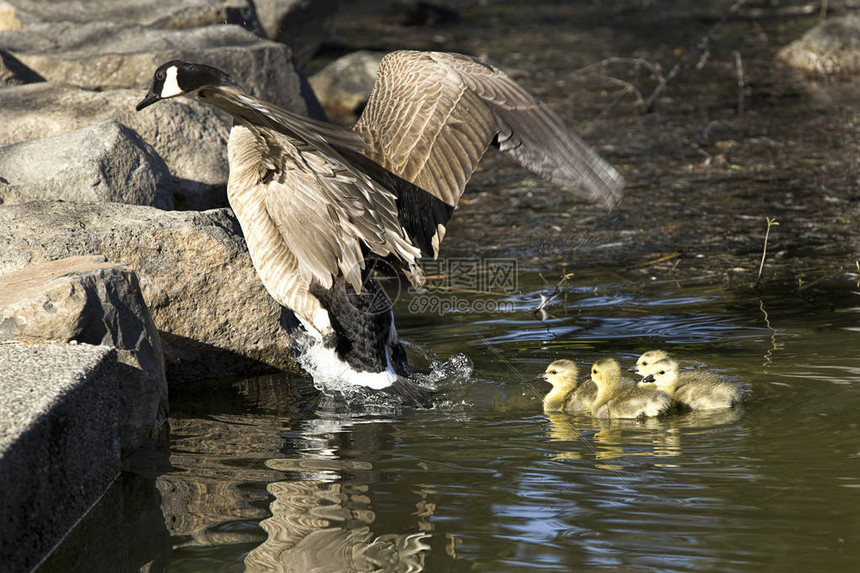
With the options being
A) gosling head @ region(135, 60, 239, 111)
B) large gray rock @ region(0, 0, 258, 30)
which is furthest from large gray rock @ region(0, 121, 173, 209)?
large gray rock @ region(0, 0, 258, 30)

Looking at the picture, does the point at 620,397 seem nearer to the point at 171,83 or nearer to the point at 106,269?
the point at 106,269

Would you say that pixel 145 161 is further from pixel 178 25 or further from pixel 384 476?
pixel 178 25

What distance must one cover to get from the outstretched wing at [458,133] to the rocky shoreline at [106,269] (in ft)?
4.16

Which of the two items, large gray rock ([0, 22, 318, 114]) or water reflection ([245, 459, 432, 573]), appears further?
large gray rock ([0, 22, 318, 114])

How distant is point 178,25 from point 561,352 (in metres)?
8.35

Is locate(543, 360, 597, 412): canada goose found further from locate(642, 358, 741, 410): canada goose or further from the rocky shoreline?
the rocky shoreline

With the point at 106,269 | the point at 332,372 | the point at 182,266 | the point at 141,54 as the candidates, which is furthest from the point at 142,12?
the point at 106,269

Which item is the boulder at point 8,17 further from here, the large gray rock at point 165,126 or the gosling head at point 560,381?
the gosling head at point 560,381

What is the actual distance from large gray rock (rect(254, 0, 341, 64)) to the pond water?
9916mm

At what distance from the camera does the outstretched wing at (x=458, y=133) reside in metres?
5.56

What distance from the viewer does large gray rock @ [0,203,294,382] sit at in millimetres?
5828

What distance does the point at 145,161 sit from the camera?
22.6ft

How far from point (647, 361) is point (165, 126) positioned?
4.34 meters

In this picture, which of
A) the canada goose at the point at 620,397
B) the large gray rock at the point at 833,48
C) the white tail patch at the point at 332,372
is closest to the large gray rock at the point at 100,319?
the white tail patch at the point at 332,372
